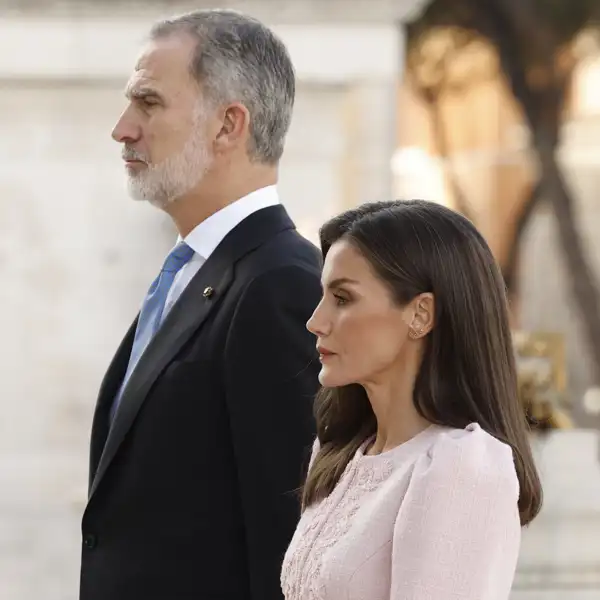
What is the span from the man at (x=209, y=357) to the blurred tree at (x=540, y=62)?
27.7 feet

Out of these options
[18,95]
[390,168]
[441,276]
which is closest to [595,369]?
[390,168]

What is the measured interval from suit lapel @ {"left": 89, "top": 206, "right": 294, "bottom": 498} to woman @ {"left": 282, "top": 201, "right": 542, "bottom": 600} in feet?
1.70

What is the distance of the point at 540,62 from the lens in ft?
35.4

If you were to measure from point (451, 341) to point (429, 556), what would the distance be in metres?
0.27

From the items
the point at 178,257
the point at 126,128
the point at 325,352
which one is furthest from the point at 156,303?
the point at 325,352

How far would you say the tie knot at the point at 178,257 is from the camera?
8.02ft

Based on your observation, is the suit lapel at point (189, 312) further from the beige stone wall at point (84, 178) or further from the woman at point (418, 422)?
the beige stone wall at point (84, 178)

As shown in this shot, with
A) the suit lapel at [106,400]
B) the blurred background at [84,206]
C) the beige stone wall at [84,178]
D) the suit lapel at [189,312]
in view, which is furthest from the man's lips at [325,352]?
the beige stone wall at [84,178]

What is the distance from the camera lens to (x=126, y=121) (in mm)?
2400

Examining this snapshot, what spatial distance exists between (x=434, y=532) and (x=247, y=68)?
113cm

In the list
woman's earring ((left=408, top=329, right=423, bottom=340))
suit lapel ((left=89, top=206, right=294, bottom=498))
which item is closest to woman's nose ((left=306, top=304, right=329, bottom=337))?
woman's earring ((left=408, top=329, right=423, bottom=340))

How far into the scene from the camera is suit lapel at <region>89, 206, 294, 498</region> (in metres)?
2.26

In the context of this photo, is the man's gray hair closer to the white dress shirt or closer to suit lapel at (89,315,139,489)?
the white dress shirt

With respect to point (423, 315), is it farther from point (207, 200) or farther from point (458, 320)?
point (207, 200)
